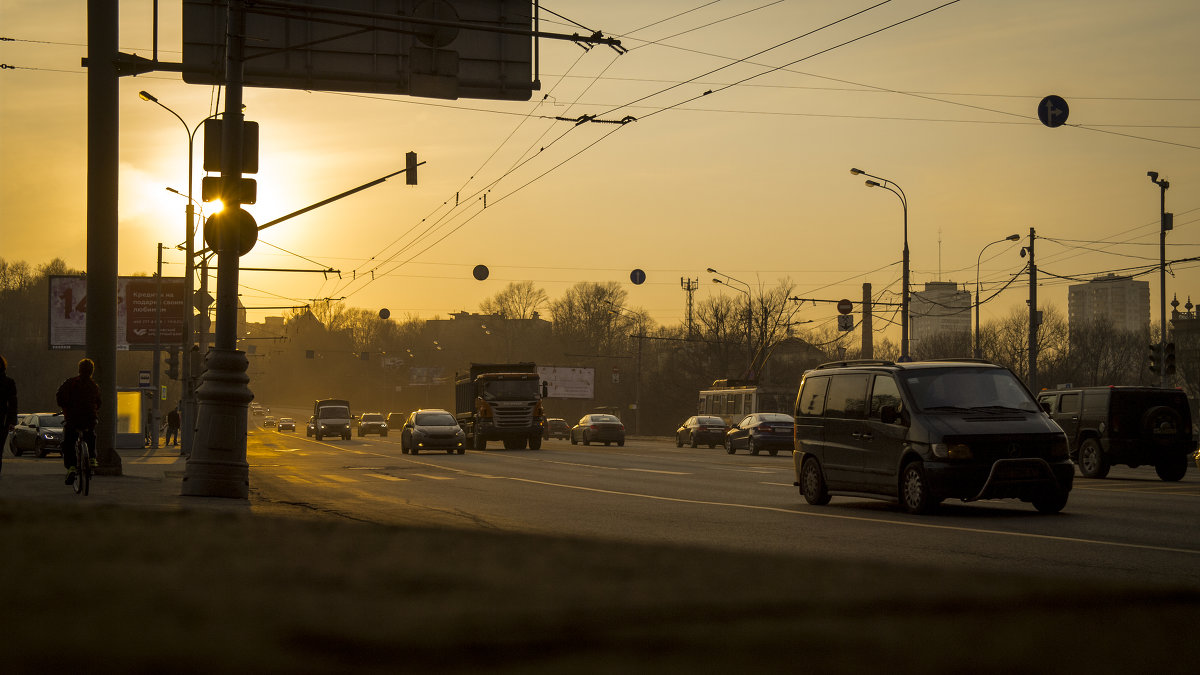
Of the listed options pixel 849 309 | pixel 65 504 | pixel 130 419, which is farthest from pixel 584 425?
pixel 65 504

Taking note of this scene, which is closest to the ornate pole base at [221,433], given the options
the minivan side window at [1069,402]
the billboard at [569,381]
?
the minivan side window at [1069,402]

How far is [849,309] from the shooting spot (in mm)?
67500

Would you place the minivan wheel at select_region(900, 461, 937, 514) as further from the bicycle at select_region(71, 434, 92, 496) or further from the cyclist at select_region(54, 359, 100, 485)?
the cyclist at select_region(54, 359, 100, 485)

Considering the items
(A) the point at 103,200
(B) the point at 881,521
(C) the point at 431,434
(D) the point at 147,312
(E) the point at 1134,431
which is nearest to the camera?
(B) the point at 881,521

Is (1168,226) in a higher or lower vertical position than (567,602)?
higher

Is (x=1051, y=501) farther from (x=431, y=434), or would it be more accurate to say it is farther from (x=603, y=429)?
(x=603, y=429)

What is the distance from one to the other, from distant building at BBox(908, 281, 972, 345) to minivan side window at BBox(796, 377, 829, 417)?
121ft

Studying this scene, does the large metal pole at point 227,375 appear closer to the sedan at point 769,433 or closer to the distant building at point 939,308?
the sedan at point 769,433

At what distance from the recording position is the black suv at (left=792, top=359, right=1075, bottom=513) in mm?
14008

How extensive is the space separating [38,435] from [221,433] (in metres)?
25.3

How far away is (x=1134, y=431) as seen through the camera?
2456cm

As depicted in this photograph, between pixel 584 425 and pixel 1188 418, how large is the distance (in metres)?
38.6

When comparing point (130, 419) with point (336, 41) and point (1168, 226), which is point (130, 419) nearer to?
point (336, 41)

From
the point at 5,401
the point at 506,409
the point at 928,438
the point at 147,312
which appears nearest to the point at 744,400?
the point at 506,409
